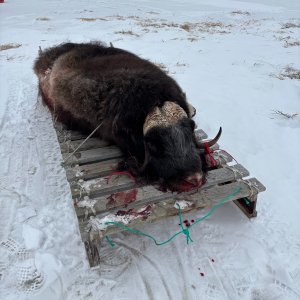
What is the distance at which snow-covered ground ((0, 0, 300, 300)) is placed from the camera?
2.36 m

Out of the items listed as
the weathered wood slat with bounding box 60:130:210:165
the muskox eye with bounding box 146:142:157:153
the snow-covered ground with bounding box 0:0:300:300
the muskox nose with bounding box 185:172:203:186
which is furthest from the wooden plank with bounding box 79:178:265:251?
the weathered wood slat with bounding box 60:130:210:165

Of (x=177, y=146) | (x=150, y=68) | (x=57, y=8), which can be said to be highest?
(x=150, y=68)

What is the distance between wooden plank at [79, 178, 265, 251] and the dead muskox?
6.7 inches

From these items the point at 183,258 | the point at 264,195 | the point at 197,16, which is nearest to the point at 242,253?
the point at 183,258

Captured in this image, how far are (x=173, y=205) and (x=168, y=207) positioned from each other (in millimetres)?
48

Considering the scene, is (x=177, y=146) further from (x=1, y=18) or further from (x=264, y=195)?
(x=1, y=18)

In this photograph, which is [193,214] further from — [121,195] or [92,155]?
[92,155]

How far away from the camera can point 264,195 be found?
3207mm

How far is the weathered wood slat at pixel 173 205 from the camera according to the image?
7.73ft

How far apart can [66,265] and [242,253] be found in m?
1.46

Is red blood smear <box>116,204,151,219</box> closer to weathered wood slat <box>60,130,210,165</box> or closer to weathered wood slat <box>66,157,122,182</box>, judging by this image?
weathered wood slat <box>66,157,122,182</box>

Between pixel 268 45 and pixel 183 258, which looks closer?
pixel 183 258

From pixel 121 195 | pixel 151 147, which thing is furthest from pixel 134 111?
pixel 121 195

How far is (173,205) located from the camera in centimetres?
257
